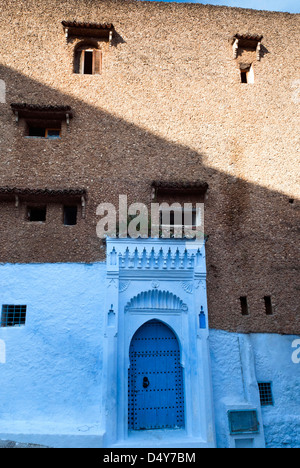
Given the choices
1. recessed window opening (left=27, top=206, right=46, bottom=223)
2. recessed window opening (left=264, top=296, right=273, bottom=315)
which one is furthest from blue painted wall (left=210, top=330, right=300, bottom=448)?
recessed window opening (left=27, top=206, right=46, bottom=223)

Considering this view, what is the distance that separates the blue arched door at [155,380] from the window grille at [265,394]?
1.82 metres

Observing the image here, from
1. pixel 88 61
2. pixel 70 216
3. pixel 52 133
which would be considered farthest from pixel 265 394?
pixel 88 61

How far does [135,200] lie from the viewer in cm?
921

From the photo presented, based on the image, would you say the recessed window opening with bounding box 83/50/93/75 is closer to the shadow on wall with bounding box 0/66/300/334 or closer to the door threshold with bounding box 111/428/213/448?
the shadow on wall with bounding box 0/66/300/334

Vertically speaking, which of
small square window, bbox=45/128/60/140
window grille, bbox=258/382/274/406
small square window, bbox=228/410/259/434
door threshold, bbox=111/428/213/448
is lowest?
door threshold, bbox=111/428/213/448

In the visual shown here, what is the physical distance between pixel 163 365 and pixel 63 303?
2650 millimetres

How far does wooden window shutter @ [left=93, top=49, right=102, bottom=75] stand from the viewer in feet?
34.4

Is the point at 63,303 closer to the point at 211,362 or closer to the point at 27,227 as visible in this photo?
the point at 27,227

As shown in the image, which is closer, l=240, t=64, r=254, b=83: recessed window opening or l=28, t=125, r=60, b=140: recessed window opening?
l=28, t=125, r=60, b=140: recessed window opening

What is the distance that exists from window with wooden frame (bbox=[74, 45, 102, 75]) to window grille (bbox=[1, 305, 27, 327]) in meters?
6.71

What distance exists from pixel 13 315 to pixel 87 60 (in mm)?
7442

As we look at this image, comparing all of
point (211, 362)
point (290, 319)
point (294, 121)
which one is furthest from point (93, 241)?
point (294, 121)

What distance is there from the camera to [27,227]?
8.79 meters

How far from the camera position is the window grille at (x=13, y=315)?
8188 millimetres
